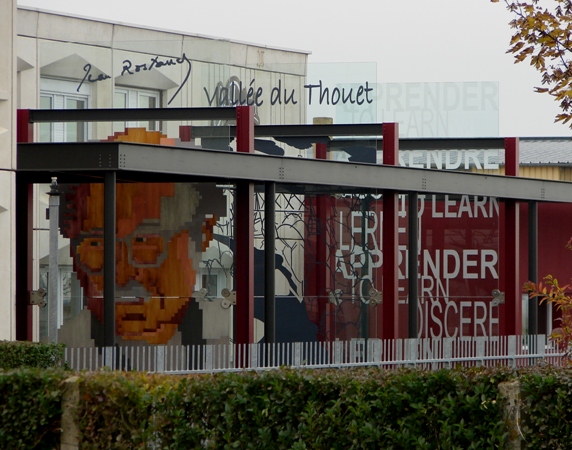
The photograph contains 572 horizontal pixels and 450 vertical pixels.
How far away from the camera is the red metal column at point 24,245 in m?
18.6

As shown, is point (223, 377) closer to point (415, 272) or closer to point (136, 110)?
point (136, 110)

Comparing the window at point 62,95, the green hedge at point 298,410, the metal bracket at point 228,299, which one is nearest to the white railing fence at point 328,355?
the metal bracket at point 228,299

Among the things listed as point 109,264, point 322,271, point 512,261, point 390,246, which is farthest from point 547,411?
point 512,261

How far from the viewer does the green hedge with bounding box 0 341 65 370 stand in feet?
41.3

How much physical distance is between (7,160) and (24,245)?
3897 mm

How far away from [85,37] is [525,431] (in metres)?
18.9

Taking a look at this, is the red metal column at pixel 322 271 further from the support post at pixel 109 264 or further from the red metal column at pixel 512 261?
the support post at pixel 109 264

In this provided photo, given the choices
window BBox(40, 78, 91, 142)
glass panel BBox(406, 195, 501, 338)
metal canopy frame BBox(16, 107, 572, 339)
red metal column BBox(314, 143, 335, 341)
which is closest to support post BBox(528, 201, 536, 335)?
metal canopy frame BBox(16, 107, 572, 339)

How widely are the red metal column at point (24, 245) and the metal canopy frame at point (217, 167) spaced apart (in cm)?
2

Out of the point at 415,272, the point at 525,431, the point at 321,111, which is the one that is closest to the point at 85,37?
the point at 321,111

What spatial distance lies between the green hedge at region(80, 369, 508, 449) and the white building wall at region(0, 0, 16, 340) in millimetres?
7856

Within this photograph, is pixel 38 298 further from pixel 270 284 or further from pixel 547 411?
pixel 547 411

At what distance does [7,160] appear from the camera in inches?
609
